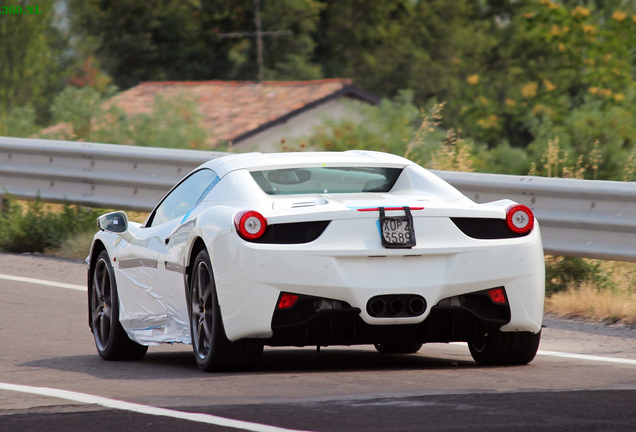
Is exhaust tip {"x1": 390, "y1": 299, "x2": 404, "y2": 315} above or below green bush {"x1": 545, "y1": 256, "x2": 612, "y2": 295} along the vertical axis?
above

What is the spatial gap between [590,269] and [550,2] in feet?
53.3

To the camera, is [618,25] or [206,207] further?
[618,25]

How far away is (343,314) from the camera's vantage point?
603 centimetres

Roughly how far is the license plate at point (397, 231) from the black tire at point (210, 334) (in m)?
0.91

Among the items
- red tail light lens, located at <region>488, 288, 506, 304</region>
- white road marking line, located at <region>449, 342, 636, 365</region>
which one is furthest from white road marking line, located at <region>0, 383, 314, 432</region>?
white road marking line, located at <region>449, 342, 636, 365</region>

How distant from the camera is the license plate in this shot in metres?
6.00

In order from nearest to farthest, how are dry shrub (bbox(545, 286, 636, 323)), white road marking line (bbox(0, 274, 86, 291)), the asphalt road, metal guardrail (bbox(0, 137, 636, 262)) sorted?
the asphalt road → dry shrub (bbox(545, 286, 636, 323)) → metal guardrail (bbox(0, 137, 636, 262)) → white road marking line (bbox(0, 274, 86, 291))

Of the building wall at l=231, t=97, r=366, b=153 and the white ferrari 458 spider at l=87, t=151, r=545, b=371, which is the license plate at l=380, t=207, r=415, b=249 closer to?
the white ferrari 458 spider at l=87, t=151, r=545, b=371

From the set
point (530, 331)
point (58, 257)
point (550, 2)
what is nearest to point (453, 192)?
point (530, 331)

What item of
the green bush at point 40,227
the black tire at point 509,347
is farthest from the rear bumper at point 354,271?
the green bush at point 40,227

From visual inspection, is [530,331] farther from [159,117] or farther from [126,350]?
[159,117]

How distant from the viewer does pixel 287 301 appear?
6.03 m

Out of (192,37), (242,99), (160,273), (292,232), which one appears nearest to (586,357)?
(292,232)

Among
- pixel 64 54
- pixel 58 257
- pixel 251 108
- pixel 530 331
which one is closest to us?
pixel 530 331
